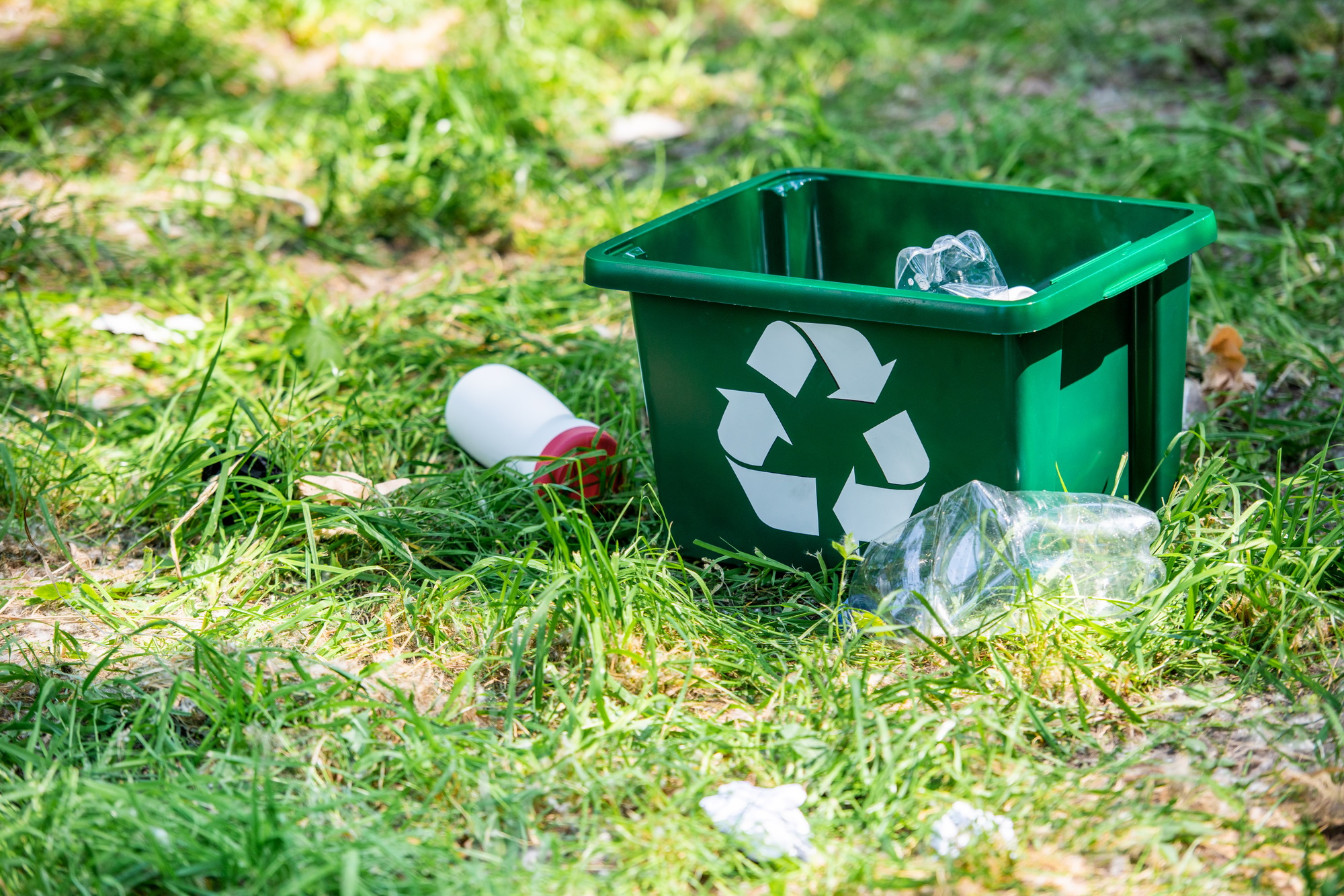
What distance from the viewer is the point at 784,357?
1.78 m

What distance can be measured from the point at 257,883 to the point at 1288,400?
2.14m

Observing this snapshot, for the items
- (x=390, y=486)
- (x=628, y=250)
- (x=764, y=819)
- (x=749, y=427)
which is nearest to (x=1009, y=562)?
(x=749, y=427)

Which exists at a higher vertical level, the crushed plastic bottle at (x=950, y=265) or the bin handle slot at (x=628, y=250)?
the bin handle slot at (x=628, y=250)

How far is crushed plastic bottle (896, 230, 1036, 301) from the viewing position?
2.03 m

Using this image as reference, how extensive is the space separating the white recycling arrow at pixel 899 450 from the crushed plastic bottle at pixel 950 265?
363 millimetres

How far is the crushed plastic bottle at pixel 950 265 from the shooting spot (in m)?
2.03

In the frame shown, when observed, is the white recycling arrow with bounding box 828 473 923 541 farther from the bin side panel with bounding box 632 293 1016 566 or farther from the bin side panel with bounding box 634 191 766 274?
the bin side panel with bounding box 634 191 766 274

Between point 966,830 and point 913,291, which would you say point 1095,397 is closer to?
point 913,291

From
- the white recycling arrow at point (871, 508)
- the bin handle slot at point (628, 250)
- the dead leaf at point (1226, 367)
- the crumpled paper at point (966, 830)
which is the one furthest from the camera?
the dead leaf at point (1226, 367)

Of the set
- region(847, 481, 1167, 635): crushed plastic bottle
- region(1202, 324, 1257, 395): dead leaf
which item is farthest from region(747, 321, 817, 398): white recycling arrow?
region(1202, 324, 1257, 395): dead leaf

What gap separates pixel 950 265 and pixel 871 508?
1.60ft

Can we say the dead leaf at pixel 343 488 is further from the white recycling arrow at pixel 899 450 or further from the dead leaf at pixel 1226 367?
the dead leaf at pixel 1226 367

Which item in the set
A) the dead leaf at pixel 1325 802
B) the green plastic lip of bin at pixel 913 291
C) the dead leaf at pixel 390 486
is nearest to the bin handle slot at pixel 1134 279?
the green plastic lip of bin at pixel 913 291

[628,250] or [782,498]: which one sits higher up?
[628,250]
